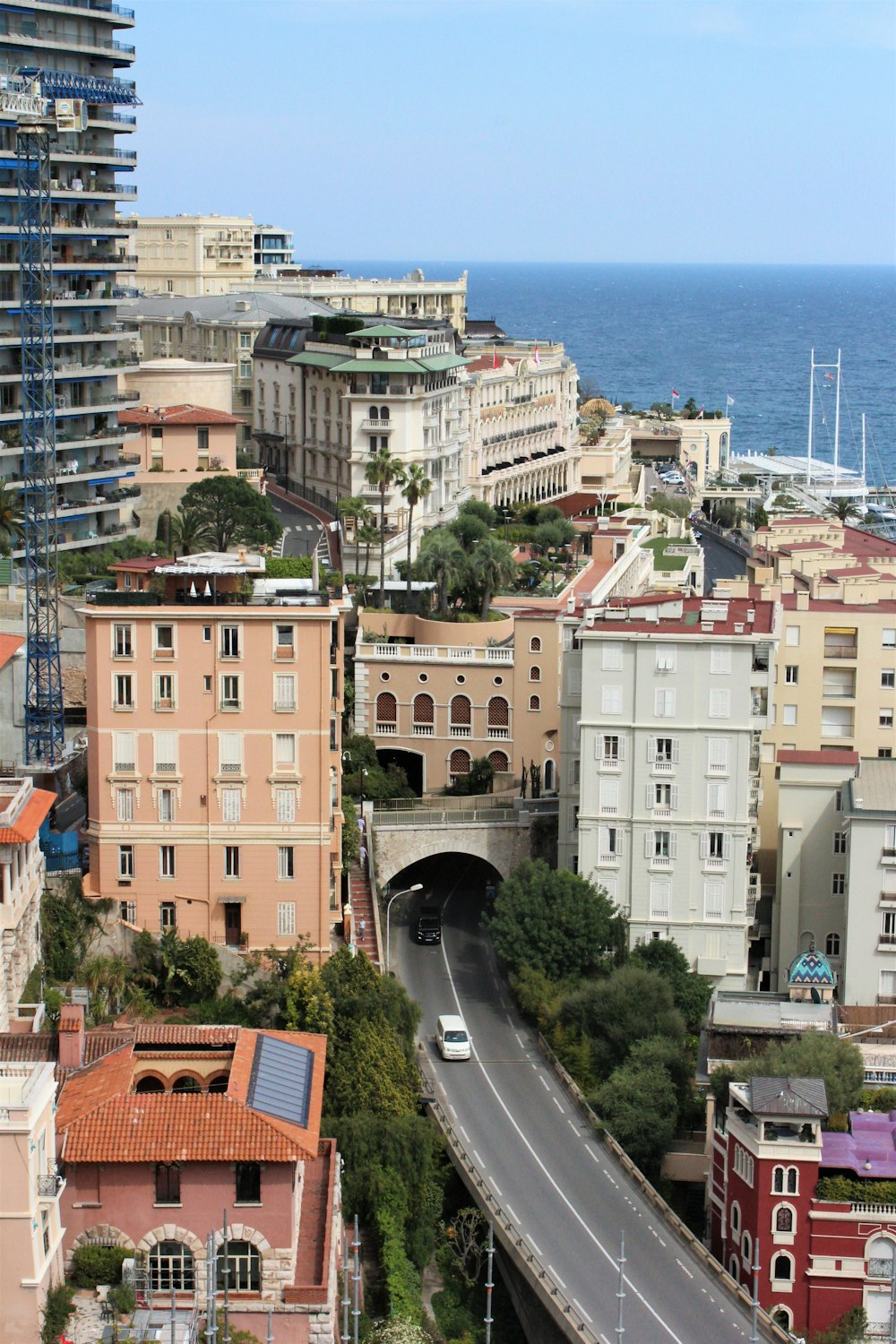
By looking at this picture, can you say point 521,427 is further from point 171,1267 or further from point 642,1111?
point 171,1267

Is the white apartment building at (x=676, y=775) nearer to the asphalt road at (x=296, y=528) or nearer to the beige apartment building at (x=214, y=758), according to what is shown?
the beige apartment building at (x=214, y=758)

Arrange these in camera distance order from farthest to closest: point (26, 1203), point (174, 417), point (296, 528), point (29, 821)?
point (296, 528), point (174, 417), point (29, 821), point (26, 1203)

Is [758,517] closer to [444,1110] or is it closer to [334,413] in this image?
[334,413]

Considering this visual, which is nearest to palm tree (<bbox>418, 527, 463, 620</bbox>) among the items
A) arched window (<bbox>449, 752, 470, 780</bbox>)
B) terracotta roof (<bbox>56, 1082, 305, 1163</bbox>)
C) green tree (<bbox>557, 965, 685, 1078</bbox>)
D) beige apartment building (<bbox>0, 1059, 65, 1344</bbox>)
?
arched window (<bbox>449, 752, 470, 780</bbox>)

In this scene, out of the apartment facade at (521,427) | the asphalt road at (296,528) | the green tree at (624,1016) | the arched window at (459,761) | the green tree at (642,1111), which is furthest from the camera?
the apartment facade at (521,427)

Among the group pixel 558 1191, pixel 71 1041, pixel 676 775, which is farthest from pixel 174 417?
pixel 71 1041

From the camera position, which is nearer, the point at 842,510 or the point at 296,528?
the point at 296,528

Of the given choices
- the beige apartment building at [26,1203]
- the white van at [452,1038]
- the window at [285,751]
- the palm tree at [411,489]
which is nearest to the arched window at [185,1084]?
the beige apartment building at [26,1203]
